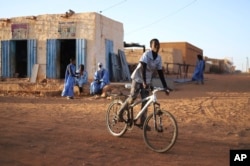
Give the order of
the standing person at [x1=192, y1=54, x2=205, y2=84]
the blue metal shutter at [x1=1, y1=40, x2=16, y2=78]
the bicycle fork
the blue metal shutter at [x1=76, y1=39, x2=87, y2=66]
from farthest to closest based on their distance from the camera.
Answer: the standing person at [x1=192, y1=54, x2=205, y2=84]
the blue metal shutter at [x1=1, y1=40, x2=16, y2=78]
the blue metal shutter at [x1=76, y1=39, x2=87, y2=66]
the bicycle fork

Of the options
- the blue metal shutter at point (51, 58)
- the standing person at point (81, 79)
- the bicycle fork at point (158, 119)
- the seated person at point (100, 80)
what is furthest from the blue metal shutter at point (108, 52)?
the bicycle fork at point (158, 119)

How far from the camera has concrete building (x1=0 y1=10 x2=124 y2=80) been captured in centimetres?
1683

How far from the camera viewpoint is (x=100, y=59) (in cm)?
1731

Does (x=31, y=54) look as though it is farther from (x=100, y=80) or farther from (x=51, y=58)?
(x=100, y=80)

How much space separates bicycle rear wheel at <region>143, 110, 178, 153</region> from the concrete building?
39.2 ft

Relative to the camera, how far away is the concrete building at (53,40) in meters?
16.8

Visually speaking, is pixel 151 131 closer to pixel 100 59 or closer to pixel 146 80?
pixel 146 80

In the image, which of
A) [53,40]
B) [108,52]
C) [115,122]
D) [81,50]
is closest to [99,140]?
[115,122]

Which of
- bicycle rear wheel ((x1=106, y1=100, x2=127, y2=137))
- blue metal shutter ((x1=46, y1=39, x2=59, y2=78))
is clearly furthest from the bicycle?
blue metal shutter ((x1=46, y1=39, x2=59, y2=78))

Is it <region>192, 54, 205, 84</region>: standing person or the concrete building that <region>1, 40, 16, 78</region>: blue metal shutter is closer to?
the concrete building

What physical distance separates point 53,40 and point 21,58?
358 cm

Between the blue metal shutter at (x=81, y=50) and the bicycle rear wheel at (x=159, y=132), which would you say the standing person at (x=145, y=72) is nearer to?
the bicycle rear wheel at (x=159, y=132)

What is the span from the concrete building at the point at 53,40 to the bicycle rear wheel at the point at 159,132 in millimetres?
11945

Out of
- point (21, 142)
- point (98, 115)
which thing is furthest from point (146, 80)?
point (98, 115)
